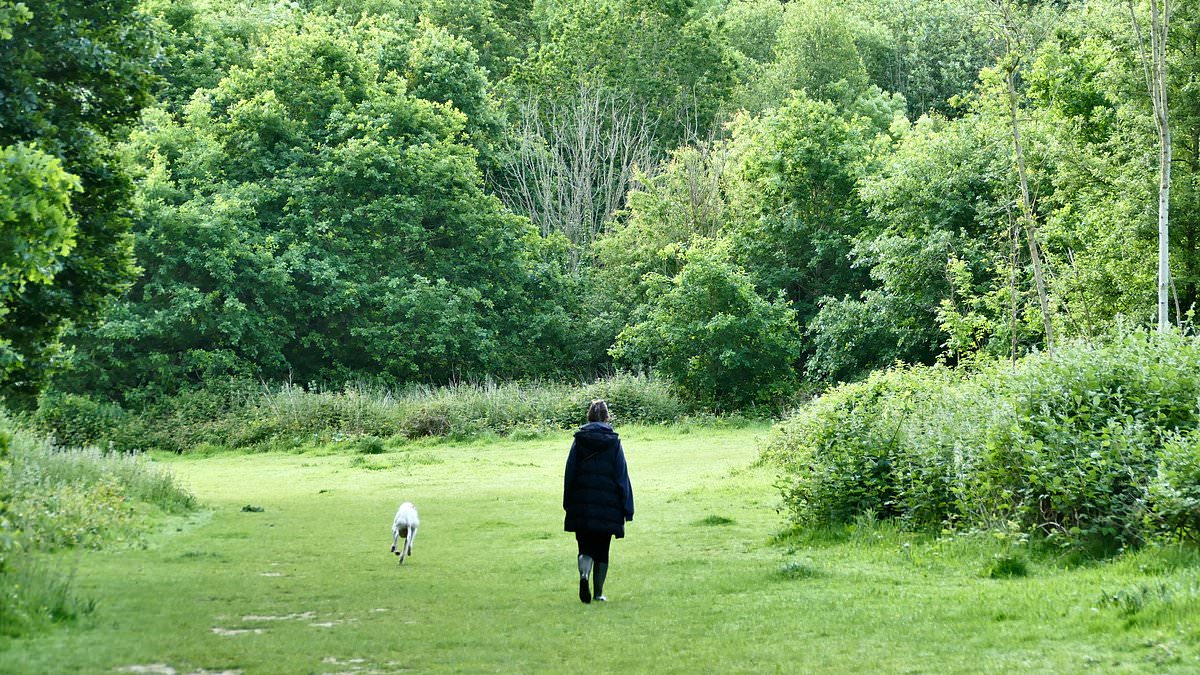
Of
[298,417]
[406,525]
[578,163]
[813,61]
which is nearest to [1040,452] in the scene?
[406,525]

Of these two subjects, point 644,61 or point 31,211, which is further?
point 644,61

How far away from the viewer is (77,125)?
18250 mm

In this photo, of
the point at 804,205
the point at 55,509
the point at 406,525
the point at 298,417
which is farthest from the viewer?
the point at 804,205

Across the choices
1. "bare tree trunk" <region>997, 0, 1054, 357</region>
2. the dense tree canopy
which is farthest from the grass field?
the dense tree canopy

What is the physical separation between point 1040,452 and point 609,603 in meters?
4.80

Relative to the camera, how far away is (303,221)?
46812 millimetres

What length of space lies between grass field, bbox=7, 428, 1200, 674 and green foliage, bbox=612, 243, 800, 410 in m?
22.7

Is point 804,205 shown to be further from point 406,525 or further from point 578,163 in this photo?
point 406,525

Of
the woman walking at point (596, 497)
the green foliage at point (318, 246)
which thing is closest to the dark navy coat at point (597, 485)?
the woman walking at point (596, 497)

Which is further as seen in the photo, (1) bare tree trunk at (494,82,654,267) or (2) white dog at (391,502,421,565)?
(1) bare tree trunk at (494,82,654,267)

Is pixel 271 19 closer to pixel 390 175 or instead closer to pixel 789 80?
pixel 390 175

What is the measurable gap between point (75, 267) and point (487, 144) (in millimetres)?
40646

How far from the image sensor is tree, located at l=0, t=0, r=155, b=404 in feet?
55.5

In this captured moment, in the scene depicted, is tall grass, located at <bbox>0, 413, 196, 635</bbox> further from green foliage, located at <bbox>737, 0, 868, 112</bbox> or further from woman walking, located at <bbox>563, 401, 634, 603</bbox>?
green foliage, located at <bbox>737, 0, 868, 112</bbox>
